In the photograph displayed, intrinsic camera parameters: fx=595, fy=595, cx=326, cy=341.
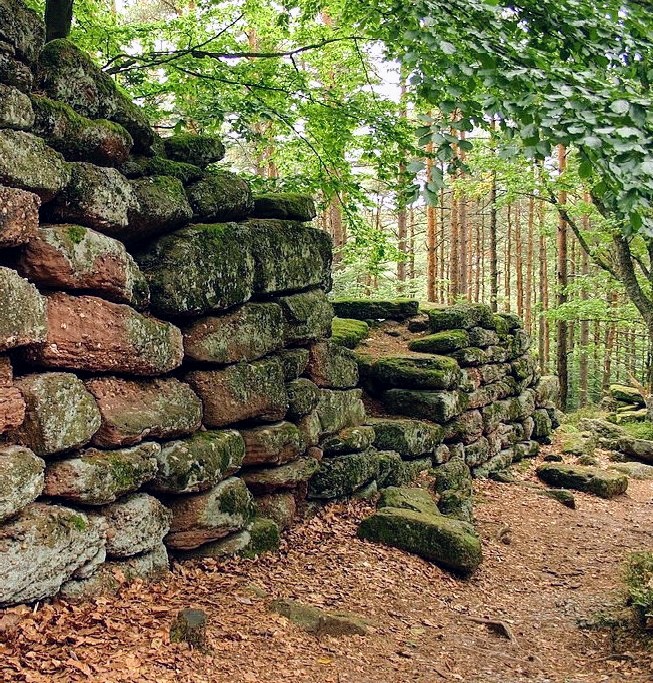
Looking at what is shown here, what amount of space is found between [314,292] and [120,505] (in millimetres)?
3913

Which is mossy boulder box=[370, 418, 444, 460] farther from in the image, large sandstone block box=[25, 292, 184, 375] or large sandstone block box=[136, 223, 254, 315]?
large sandstone block box=[25, 292, 184, 375]

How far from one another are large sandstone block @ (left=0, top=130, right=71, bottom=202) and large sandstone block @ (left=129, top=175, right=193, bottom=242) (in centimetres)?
90

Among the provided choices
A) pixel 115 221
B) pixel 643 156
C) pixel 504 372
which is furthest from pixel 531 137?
pixel 504 372

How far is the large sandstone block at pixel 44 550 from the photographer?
154 inches

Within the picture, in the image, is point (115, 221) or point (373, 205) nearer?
point (115, 221)

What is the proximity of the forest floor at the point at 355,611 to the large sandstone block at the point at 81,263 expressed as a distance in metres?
2.39

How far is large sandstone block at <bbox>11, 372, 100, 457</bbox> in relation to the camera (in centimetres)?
426

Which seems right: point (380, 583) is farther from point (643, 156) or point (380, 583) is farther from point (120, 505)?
point (643, 156)

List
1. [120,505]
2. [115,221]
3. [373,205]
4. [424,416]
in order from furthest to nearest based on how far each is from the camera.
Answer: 1. [424,416]
2. [373,205]
3. [115,221]
4. [120,505]

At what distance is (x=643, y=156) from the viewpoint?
372 centimetres

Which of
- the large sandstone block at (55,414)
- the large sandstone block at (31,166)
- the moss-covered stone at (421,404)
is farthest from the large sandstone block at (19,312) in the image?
the moss-covered stone at (421,404)

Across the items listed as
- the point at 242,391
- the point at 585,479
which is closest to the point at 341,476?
the point at 242,391

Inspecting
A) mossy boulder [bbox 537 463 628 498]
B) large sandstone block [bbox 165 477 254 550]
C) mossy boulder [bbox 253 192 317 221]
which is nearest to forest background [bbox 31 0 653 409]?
mossy boulder [bbox 253 192 317 221]

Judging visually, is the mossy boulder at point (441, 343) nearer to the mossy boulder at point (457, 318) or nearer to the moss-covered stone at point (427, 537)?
the mossy boulder at point (457, 318)
